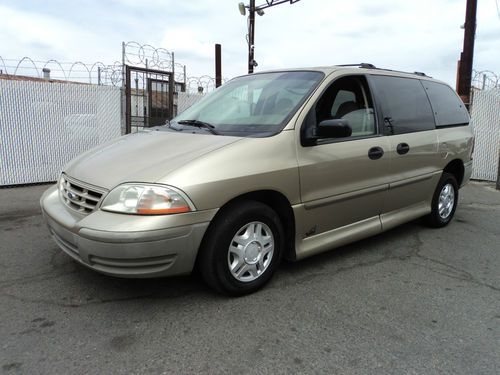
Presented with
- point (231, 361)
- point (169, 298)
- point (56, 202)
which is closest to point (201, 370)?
point (231, 361)

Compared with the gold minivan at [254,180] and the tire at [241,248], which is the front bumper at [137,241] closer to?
the gold minivan at [254,180]

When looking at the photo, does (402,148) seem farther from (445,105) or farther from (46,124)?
(46,124)

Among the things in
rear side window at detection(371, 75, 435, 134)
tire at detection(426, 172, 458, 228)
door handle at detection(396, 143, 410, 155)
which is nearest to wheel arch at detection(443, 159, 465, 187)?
tire at detection(426, 172, 458, 228)

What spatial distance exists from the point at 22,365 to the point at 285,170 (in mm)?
2039

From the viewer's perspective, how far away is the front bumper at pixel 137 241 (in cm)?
260

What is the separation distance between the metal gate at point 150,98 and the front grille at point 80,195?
5870 millimetres

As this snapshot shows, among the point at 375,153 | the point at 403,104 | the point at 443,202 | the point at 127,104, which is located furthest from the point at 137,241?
the point at 127,104

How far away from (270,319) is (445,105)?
3.57 metres

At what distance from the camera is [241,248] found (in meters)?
3.05

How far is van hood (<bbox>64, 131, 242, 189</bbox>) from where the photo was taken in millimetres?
2824

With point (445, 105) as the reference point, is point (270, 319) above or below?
below

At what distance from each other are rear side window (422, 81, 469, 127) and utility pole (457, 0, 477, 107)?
3949 mm

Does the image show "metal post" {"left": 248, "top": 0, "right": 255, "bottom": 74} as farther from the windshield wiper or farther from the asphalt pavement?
the asphalt pavement

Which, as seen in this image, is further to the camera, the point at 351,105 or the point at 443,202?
the point at 443,202
